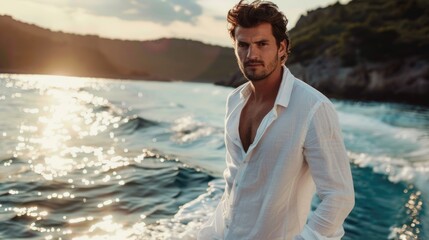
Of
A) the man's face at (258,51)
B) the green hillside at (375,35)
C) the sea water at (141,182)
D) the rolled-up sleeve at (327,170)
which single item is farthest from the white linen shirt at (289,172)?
the green hillside at (375,35)

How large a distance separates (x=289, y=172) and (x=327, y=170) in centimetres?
25

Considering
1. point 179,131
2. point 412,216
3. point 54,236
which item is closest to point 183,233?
point 54,236

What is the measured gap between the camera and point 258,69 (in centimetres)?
259

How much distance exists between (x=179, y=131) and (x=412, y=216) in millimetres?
13368

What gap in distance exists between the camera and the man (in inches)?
92.9

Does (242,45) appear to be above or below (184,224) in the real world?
above

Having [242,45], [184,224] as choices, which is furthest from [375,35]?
[242,45]

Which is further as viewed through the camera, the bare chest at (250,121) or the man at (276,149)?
the bare chest at (250,121)

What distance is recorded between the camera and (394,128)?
81.0 feet

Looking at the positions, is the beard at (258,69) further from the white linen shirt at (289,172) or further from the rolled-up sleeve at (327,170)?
the rolled-up sleeve at (327,170)

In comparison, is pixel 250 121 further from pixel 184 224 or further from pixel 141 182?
pixel 141 182

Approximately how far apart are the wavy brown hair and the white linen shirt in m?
0.24

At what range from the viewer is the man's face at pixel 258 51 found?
254 centimetres

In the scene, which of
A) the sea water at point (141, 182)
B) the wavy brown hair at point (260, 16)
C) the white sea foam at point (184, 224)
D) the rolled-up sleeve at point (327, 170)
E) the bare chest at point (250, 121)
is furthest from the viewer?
the sea water at point (141, 182)
